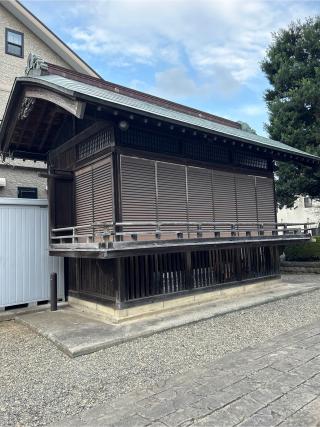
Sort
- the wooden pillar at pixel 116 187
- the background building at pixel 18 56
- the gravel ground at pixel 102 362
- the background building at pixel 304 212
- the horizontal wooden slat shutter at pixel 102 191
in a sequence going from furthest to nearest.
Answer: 1. the background building at pixel 304 212
2. the background building at pixel 18 56
3. the horizontal wooden slat shutter at pixel 102 191
4. the wooden pillar at pixel 116 187
5. the gravel ground at pixel 102 362

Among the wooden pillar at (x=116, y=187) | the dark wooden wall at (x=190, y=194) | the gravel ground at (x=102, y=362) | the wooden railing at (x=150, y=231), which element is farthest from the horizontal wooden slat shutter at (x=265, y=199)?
the wooden pillar at (x=116, y=187)

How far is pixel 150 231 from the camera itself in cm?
778

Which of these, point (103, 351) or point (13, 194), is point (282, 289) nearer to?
point (103, 351)

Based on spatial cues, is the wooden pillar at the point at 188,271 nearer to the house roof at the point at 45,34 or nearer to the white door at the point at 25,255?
the white door at the point at 25,255

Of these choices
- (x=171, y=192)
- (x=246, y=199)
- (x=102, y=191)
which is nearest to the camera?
(x=102, y=191)

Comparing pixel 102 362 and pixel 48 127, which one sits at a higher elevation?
pixel 48 127

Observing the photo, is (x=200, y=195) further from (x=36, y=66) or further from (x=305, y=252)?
(x=305, y=252)

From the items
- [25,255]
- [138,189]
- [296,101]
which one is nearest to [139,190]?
[138,189]

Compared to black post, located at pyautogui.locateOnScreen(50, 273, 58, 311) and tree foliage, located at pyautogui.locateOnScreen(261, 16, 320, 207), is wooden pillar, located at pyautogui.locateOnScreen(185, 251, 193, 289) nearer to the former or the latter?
black post, located at pyautogui.locateOnScreen(50, 273, 58, 311)

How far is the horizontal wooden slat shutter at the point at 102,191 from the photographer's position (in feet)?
25.3

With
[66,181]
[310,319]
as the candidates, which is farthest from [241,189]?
[66,181]

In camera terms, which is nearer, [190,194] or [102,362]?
[102,362]

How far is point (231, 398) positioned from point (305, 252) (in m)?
12.5

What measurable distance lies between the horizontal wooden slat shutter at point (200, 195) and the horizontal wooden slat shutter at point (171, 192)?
22cm
